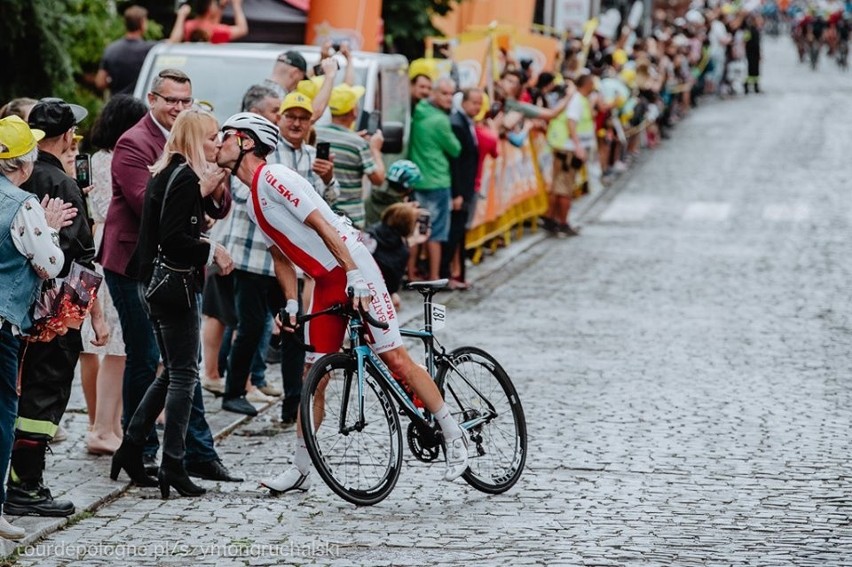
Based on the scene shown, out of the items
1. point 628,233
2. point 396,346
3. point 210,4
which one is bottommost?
point 628,233

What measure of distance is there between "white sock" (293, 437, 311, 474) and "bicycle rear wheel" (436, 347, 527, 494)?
0.75m

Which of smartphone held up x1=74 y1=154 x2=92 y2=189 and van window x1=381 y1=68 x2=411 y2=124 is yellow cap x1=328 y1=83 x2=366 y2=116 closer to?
van window x1=381 y1=68 x2=411 y2=124

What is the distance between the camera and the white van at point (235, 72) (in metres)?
13.5

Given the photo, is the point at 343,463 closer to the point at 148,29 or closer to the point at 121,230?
the point at 121,230

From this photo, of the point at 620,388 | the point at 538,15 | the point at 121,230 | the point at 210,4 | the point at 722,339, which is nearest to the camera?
the point at 121,230

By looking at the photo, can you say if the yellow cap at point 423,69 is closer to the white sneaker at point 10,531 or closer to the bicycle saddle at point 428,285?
the bicycle saddle at point 428,285

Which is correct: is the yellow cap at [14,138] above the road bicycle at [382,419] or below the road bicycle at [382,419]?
above

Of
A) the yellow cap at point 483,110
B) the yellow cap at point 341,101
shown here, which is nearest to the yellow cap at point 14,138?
the yellow cap at point 341,101

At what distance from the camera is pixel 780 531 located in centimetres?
751

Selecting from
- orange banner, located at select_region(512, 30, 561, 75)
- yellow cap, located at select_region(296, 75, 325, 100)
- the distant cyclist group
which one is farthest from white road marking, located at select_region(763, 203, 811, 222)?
the distant cyclist group

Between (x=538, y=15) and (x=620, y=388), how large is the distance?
2829cm

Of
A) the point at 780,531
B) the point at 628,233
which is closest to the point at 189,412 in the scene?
the point at 780,531

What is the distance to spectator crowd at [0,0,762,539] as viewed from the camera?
7.61 meters

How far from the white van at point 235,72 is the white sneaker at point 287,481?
5600 mm
